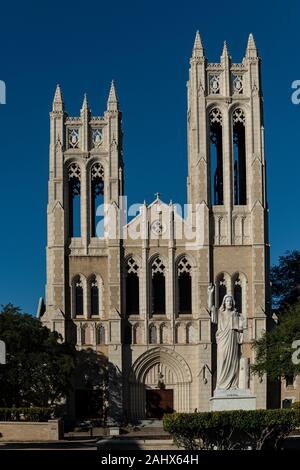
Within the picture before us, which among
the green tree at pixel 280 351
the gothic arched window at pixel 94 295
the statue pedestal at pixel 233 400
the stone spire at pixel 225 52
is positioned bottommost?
the statue pedestal at pixel 233 400

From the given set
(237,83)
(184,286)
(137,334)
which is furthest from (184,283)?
(237,83)

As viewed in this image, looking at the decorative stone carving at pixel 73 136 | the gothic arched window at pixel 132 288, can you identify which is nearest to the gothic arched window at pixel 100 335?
the gothic arched window at pixel 132 288

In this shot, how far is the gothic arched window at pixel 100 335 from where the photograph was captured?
6469cm

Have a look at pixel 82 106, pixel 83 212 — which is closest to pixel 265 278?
pixel 83 212

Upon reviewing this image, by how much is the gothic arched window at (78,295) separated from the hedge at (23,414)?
13777mm

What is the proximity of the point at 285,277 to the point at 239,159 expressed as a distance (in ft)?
59.4

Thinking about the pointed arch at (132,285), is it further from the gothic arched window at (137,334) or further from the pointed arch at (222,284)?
the pointed arch at (222,284)

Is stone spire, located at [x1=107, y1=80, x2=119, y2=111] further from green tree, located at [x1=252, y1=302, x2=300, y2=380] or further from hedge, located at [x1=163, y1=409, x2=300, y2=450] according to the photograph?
hedge, located at [x1=163, y1=409, x2=300, y2=450]

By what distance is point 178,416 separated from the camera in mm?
31422

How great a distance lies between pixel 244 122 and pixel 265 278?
10441 mm

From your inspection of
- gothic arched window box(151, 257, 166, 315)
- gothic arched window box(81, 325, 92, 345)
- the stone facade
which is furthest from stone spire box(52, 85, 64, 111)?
gothic arched window box(81, 325, 92, 345)

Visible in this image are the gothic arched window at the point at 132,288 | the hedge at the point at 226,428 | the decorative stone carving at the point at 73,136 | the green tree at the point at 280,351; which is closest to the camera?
the hedge at the point at 226,428

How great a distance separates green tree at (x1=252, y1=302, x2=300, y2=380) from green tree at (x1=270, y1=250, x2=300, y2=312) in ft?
81.2
